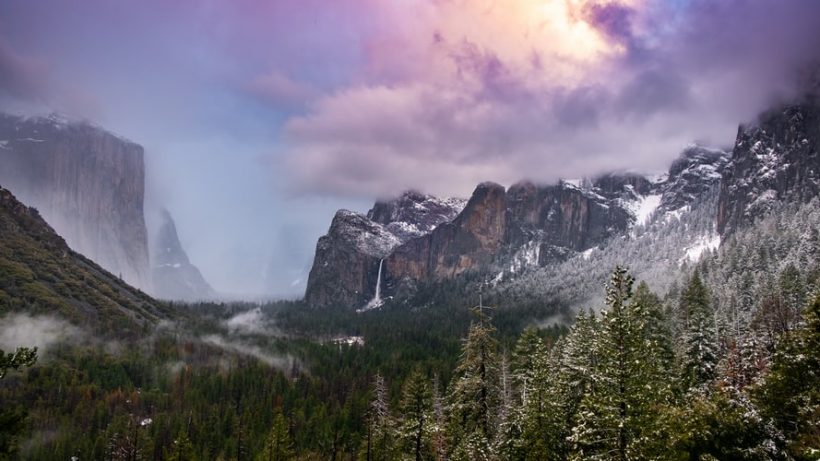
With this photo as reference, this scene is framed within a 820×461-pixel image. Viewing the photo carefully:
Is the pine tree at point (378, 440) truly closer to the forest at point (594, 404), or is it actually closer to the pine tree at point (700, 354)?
the forest at point (594, 404)

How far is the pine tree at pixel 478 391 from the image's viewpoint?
105ft

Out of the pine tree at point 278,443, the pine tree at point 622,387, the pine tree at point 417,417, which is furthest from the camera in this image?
the pine tree at point 278,443

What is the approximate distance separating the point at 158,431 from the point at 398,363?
206ft

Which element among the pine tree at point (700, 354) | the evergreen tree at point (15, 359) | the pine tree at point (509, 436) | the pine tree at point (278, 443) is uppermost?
the pine tree at point (700, 354)

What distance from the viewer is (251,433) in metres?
108

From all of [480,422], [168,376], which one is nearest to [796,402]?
[480,422]

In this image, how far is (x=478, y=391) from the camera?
3278 cm

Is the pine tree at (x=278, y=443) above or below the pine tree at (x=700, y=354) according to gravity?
below

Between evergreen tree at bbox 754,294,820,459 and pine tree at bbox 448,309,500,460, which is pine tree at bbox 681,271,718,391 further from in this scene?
pine tree at bbox 448,309,500,460

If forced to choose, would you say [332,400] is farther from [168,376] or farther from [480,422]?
[480,422]

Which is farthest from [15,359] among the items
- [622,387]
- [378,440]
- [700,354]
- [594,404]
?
[378,440]

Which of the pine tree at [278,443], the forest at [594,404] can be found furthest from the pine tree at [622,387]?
the pine tree at [278,443]

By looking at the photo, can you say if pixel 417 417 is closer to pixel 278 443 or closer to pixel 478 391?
pixel 478 391

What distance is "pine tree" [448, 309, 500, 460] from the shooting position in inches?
1260
